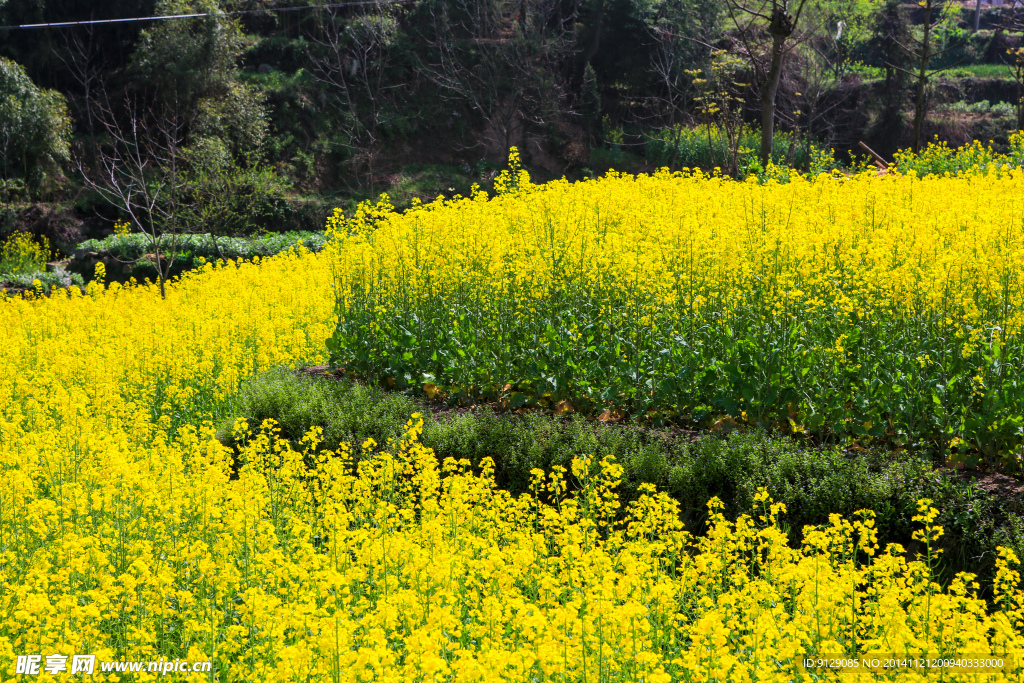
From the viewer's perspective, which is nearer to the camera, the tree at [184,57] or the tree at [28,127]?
the tree at [28,127]

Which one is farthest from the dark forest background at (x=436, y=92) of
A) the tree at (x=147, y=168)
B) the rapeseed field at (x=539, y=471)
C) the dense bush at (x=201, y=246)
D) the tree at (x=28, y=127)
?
the rapeseed field at (x=539, y=471)

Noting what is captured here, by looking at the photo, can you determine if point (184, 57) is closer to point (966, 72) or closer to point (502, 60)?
point (502, 60)

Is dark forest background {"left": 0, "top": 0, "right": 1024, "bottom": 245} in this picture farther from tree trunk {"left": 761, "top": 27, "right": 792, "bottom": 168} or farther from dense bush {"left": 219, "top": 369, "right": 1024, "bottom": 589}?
dense bush {"left": 219, "top": 369, "right": 1024, "bottom": 589}

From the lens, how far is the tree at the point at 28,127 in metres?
19.8

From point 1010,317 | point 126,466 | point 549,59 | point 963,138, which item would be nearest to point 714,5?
point 549,59

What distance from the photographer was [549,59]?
26.6 meters

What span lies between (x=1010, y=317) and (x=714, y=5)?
2462 centimetres

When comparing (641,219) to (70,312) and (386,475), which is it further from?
(70,312)

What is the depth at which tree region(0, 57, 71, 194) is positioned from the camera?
19828mm

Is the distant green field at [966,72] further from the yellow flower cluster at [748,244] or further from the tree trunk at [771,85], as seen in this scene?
the yellow flower cluster at [748,244]

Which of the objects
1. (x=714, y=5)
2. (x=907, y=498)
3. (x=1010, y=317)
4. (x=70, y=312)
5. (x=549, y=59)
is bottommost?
(x=70, y=312)

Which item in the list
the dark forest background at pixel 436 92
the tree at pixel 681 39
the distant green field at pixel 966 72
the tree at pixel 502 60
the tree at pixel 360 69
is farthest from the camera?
the distant green field at pixel 966 72

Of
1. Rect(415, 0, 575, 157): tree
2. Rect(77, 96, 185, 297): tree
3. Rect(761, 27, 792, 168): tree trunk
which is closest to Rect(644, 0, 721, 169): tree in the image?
Rect(415, 0, 575, 157): tree

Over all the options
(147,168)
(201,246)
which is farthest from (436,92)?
(201,246)
